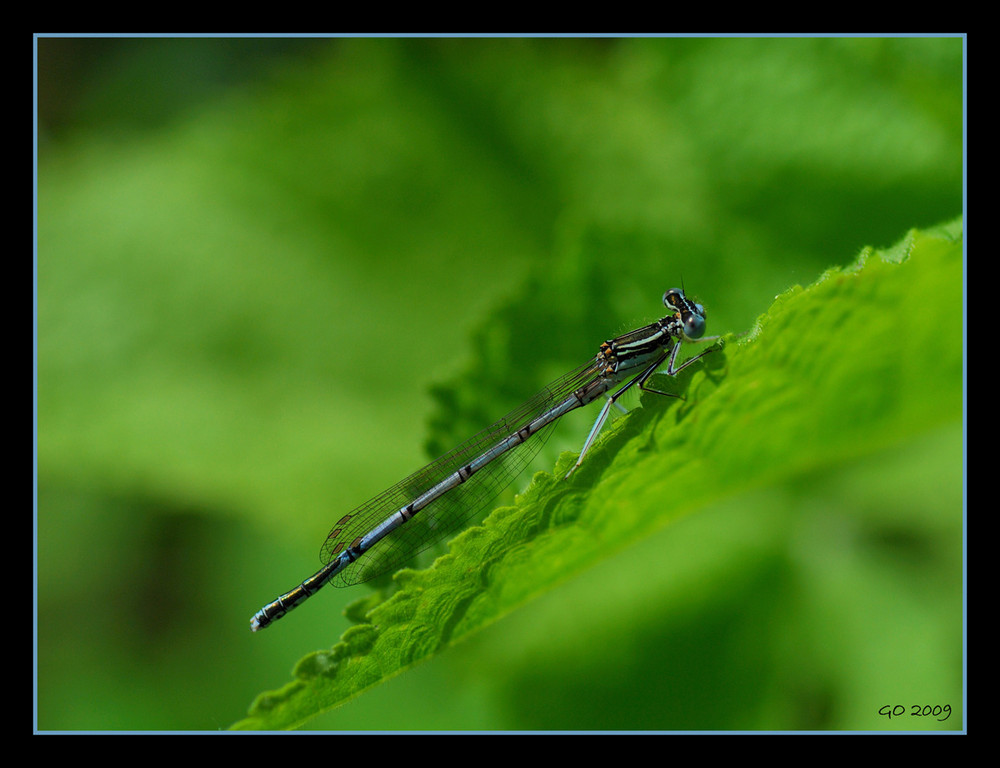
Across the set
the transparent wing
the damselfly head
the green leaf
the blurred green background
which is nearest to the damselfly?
the transparent wing

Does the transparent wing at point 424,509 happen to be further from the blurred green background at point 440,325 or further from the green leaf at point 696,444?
the green leaf at point 696,444

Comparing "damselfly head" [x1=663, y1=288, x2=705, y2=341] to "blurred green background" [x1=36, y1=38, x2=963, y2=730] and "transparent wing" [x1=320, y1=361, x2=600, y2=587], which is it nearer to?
"blurred green background" [x1=36, y1=38, x2=963, y2=730]

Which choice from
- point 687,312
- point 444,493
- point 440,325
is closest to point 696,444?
point 687,312

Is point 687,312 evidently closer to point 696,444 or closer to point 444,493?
point 696,444

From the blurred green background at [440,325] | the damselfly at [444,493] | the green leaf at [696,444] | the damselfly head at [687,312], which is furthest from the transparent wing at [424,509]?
the green leaf at [696,444]

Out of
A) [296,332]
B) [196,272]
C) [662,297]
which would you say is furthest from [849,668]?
[196,272]

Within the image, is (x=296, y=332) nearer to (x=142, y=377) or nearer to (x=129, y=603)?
(x=142, y=377)
